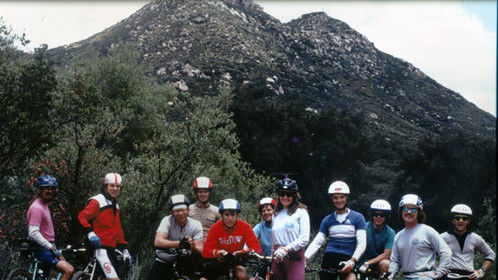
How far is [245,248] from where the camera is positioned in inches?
267

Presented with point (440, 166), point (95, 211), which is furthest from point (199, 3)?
point (95, 211)

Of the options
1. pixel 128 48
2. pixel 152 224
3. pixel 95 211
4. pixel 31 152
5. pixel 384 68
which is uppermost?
pixel 384 68

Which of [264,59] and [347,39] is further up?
[347,39]

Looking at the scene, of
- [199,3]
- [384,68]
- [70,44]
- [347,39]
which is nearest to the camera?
[70,44]

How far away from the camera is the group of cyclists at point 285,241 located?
646 centimetres

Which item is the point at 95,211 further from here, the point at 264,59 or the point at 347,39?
the point at 347,39

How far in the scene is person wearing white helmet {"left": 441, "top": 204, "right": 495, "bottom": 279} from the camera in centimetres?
809

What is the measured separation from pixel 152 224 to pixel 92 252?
8.08m

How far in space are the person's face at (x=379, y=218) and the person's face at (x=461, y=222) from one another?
110 centimetres

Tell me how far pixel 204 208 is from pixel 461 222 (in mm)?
4239

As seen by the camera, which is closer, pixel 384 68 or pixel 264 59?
pixel 264 59

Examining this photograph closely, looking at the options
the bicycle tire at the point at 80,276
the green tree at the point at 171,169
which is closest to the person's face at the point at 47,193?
the bicycle tire at the point at 80,276

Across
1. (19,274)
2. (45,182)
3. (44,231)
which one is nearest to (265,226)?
(44,231)

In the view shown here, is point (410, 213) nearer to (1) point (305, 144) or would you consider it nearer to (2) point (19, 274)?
(2) point (19, 274)
